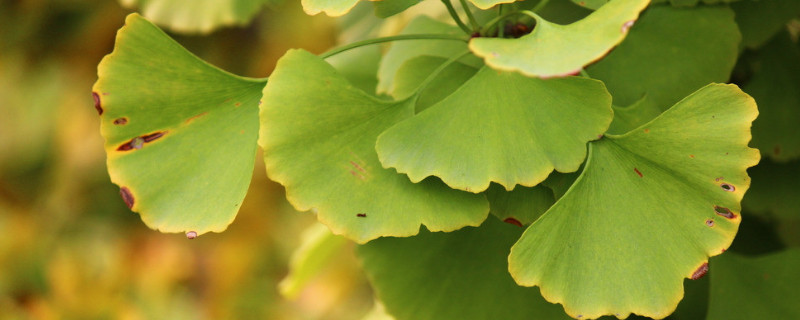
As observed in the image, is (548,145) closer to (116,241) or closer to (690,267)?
(690,267)

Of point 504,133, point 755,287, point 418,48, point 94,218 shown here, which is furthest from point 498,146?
point 94,218

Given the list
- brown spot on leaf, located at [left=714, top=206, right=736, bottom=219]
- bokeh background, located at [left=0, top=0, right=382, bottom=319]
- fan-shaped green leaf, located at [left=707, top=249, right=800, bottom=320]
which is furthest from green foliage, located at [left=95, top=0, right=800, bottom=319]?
bokeh background, located at [left=0, top=0, right=382, bottom=319]

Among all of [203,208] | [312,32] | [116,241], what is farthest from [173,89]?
[116,241]

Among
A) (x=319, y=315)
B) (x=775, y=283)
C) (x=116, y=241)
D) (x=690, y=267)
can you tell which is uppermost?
(x=690, y=267)

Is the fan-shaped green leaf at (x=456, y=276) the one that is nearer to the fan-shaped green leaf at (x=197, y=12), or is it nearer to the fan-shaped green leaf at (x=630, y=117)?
the fan-shaped green leaf at (x=630, y=117)

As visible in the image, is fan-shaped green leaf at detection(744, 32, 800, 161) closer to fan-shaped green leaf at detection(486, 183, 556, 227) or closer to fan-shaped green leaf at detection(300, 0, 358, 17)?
fan-shaped green leaf at detection(486, 183, 556, 227)

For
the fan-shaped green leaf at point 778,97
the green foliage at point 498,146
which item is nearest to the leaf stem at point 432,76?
the green foliage at point 498,146
